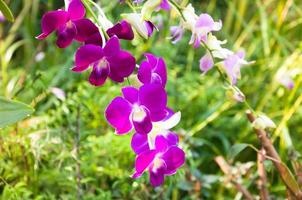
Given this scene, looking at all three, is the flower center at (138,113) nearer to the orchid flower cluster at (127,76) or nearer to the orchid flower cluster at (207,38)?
the orchid flower cluster at (127,76)

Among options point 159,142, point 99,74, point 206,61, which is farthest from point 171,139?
point 206,61

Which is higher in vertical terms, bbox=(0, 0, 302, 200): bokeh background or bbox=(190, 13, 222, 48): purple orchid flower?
bbox=(190, 13, 222, 48): purple orchid flower

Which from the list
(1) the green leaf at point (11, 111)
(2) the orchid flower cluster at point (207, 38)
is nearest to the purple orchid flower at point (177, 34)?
(2) the orchid flower cluster at point (207, 38)

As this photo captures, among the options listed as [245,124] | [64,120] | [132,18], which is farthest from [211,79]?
[132,18]

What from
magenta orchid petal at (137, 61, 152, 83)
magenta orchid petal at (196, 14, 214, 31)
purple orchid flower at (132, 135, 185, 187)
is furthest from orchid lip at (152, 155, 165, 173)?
magenta orchid petal at (196, 14, 214, 31)

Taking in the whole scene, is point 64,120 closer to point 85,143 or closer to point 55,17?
point 85,143

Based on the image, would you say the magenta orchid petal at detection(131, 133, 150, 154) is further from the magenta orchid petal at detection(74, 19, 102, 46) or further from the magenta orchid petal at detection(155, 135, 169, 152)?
the magenta orchid petal at detection(74, 19, 102, 46)

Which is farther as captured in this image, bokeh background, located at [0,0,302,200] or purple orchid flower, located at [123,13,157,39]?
bokeh background, located at [0,0,302,200]
